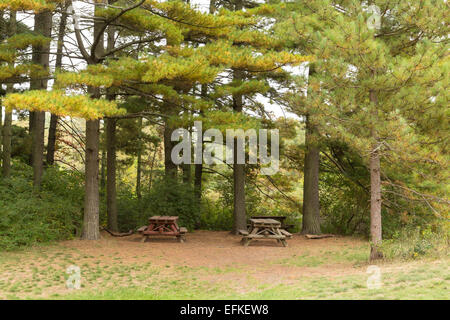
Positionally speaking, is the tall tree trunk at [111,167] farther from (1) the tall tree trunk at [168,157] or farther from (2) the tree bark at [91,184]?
(1) the tall tree trunk at [168,157]

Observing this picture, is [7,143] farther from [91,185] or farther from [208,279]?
[208,279]

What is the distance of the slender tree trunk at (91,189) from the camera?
10.4 m

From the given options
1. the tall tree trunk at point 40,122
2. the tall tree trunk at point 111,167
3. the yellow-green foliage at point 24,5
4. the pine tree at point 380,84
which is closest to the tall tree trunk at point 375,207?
the pine tree at point 380,84

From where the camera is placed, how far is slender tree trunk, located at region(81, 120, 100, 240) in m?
10.4

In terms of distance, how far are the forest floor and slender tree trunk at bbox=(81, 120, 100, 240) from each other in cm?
39

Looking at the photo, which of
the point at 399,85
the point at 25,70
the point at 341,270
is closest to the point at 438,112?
the point at 399,85

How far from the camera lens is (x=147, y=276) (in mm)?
6980

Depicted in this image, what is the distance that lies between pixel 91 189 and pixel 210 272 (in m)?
4.45

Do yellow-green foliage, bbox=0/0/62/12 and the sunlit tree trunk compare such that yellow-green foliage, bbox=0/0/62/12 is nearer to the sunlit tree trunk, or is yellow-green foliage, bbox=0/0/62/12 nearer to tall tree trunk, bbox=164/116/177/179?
tall tree trunk, bbox=164/116/177/179

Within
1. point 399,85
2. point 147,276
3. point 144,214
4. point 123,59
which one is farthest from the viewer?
point 144,214

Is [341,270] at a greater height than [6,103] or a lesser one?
lesser

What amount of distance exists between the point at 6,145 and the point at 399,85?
10227mm
